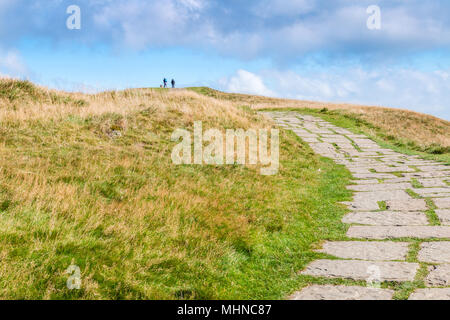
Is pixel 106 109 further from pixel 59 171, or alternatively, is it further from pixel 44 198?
pixel 44 198

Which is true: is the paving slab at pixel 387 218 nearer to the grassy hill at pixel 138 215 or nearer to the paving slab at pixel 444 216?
the paving slab at pixel 444 216

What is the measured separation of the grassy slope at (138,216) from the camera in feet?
12.0

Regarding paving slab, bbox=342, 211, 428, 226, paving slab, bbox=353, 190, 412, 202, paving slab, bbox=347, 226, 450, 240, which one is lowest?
paving slab, bbox=347, 226, 450, 240

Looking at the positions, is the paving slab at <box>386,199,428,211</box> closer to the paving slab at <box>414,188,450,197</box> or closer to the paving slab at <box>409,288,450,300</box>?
the paving slab at <box>414,188,450,197</box>

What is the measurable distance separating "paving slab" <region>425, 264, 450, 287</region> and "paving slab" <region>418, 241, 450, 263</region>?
207 mm

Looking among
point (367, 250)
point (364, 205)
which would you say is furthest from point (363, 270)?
point (364, 205)

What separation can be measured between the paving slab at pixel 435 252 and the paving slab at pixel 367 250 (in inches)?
8.2

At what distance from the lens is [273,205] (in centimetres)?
692

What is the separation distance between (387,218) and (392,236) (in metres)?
0.99

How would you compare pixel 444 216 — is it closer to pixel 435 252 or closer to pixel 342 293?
pixel 435 252

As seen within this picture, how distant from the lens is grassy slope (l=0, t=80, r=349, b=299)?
12.0 feet

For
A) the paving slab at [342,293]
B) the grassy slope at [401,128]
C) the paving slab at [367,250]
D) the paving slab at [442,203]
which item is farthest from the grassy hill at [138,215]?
the grassy slope at [401,128]

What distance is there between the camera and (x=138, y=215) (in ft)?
16.0

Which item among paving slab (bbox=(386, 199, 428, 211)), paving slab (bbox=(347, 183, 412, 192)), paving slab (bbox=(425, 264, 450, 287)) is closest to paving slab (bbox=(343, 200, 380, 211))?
paving slab (bbox=(386, 199, 428, 211))
